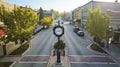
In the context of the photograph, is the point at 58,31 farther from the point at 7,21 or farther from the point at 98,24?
the point at 98,24

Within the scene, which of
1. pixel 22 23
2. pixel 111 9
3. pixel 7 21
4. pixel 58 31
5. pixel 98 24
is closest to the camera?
pixel 58 31

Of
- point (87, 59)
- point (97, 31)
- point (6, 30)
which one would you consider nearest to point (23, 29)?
point (6, 30)

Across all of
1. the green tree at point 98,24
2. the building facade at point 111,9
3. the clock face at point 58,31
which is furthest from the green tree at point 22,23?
the building facade at point 111,9

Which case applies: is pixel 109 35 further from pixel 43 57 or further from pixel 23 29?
pixel 23 29

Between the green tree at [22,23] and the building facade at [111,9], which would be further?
the building facade at [111,9]

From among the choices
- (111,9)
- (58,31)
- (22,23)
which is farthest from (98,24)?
(111,9)

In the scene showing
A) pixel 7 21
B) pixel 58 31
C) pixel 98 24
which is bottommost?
pixel 58 31

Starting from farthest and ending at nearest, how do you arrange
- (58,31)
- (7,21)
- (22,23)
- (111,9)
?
1. (111,9)
2. (22,23)
3. (7,21)
4. (58,31)

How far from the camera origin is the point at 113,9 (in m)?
68.2

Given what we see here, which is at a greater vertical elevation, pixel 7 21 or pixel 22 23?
pixel 7 21

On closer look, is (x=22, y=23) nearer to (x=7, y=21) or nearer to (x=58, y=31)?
(x=7, y=21)

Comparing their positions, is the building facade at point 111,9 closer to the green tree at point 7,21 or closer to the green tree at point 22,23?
the green tree at point 22,23

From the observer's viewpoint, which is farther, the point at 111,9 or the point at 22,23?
the point at 111,9

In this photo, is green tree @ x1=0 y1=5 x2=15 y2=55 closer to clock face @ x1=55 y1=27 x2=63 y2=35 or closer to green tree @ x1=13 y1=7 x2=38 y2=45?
green tree @ x1=13 y1=7 x2=38 y2=45
